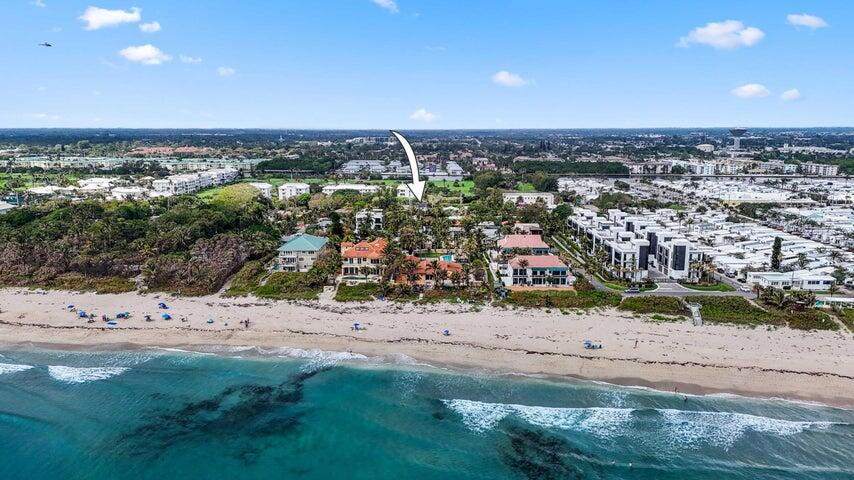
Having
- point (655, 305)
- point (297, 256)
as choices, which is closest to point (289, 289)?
point (297, 256)

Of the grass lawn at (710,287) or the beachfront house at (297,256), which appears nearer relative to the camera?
the grass lawn at (710,287)

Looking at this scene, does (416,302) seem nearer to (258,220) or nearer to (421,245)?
(421,245)

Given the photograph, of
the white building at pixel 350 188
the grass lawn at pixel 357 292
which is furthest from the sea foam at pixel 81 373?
the white building at pixel 350 188

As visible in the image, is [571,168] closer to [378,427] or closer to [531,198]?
[531,198]

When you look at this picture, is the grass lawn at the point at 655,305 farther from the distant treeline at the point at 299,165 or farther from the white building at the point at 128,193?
the distant treeline at the point at 299,165

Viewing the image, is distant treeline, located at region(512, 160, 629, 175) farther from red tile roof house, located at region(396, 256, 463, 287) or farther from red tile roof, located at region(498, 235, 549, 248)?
red tile roof house, located at region(396, 256, 463, 287)

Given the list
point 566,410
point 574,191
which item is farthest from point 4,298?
point 574,191

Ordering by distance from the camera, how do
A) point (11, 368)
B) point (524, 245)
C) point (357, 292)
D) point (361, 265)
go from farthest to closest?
point (524, 245)
point (361, 265)
point (357, 292)
point (11, 368)
